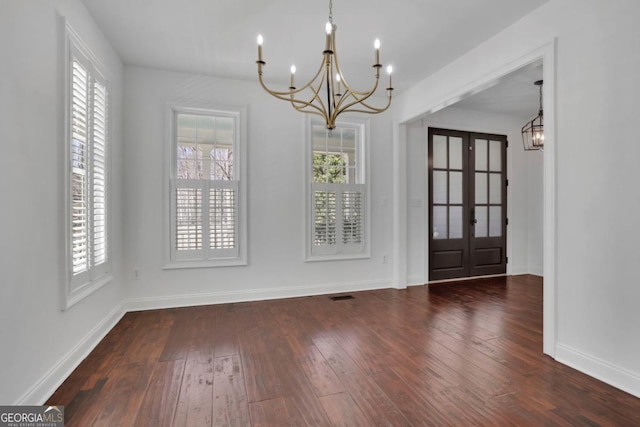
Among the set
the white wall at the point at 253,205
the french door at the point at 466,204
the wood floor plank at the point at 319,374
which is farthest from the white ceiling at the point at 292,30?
the wood floor plank at the point at 319,374

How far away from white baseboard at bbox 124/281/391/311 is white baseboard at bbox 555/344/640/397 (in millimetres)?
2529

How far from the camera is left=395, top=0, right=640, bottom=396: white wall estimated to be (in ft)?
6.62

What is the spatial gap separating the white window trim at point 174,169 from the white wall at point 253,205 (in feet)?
0.20

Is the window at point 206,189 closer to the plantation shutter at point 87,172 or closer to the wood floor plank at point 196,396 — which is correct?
the plantation shutter at point 87,172

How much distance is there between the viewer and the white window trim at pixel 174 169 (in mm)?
3809

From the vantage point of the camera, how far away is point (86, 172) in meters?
2.62

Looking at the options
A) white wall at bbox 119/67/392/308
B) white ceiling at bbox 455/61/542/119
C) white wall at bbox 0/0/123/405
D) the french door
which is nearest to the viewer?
white wall at bbox 0/0/123/405

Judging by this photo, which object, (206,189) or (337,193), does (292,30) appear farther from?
(337,193)

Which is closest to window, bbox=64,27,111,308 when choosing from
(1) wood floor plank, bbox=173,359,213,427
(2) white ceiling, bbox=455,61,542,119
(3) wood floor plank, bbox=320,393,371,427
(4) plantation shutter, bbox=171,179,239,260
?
(4) plantation shutter, bbox=171,179,239,260

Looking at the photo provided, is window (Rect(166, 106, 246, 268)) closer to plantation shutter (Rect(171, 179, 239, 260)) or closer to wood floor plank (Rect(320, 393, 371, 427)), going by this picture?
plantation shutter (Rect(171, 179, 239, 260))

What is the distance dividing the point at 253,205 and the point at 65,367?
7.96 feet

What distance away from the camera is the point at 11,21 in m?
1.69

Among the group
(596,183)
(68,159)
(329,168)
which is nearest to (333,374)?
(596,183)

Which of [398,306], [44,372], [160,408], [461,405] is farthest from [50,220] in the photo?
[398,306]
